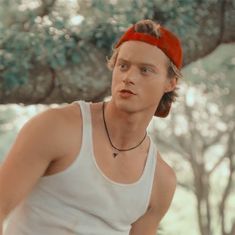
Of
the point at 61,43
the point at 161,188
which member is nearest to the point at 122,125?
the point at 161,188

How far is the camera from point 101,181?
1.21 metres

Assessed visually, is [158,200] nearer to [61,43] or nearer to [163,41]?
[163,41]

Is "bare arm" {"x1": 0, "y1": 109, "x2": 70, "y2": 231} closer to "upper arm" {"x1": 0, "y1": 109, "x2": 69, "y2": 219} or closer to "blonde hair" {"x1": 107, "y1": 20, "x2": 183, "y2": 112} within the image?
"upper arm" {"x1": 0, "y1": 109, "x2": 69, "y2": 219}

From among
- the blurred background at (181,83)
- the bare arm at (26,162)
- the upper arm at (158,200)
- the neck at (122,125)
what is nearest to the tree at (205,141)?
the blurred background at (181,83)

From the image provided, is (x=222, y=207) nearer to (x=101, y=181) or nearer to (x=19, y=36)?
(x=19, y=36)

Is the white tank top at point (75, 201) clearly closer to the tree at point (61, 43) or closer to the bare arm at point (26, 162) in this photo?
the bare arm at point (26, 162)

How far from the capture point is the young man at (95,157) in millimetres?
1139

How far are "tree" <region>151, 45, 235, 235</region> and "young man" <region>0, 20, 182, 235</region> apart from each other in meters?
1.08

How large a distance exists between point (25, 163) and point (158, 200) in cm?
36

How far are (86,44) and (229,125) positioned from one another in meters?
0.59

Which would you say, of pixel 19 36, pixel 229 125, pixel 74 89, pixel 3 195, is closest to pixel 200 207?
pixel 229 125

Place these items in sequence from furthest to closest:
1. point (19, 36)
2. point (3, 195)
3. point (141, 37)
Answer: point (19, 36) < point (141, 37) < point (3, 195)

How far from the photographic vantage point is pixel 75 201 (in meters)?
1.20

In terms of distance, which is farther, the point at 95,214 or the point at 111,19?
the point at 111,19
